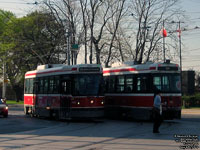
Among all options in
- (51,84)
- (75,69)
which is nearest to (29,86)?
(51,84)

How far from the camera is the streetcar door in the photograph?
981 inches

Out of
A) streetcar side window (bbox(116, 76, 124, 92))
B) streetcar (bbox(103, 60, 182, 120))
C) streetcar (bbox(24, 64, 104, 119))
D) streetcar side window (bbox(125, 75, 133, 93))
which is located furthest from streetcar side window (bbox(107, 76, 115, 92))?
streetcar (bbox(24, 64, 104, 119))

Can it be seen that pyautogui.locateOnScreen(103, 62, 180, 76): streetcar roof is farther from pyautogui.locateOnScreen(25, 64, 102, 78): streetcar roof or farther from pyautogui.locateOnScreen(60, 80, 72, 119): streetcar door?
pyautogui.locateOnScreen(60, 80, 72, 119): streetcar door

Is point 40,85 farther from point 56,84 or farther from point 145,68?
point 145,68

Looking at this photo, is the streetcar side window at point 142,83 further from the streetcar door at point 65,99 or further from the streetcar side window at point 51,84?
the streetcar side window at point 51,84

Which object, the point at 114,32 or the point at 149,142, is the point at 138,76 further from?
the point at 114,32

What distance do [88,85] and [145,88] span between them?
3079mm

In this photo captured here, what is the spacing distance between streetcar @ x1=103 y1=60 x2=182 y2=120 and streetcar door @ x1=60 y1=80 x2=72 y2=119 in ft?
10.8

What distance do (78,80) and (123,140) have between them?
953cm

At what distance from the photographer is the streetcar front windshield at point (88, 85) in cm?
2462

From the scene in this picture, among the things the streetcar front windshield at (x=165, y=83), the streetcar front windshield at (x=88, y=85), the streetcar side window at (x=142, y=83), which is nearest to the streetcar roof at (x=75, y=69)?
the streetcar front windshield at (x=88, y=85)

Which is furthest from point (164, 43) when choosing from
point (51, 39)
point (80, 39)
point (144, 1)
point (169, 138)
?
point (169, 138)

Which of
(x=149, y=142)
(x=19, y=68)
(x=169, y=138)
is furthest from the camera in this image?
(x=19, y=68)

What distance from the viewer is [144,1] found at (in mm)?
45656
